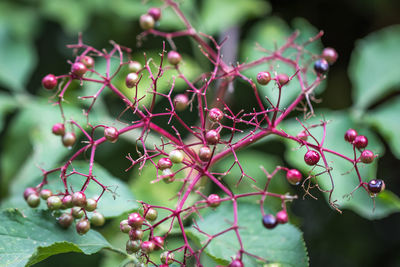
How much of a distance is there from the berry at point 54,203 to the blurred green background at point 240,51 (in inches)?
29.3

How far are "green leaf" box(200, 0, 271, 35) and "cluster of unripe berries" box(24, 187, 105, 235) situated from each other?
52.5 inches

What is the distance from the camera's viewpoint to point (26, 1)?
8.17ft

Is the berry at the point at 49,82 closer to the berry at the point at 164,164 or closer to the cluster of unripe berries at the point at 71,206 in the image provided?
the cluster of unripe berries at the point at 71,206

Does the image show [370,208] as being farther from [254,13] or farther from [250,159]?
[254,13]

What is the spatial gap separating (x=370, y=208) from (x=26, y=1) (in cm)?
210

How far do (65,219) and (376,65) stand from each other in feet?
4.70

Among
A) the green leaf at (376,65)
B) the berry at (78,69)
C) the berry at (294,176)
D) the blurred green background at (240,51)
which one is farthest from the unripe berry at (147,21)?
the green leaf at (376,65)

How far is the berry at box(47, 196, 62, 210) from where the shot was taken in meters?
1.02

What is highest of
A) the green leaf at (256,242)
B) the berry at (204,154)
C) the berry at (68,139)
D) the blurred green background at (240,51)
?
the berry at (204,154)

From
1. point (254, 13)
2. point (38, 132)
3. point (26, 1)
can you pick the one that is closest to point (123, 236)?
point (38, 132)

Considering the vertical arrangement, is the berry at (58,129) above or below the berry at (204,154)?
below

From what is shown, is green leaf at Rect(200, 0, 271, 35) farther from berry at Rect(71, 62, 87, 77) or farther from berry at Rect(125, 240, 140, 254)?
berry at Rect(125, 240, 140, 254)

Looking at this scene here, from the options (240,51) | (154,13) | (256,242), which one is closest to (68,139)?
(154,13)

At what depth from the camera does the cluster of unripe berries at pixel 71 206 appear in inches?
37.9
